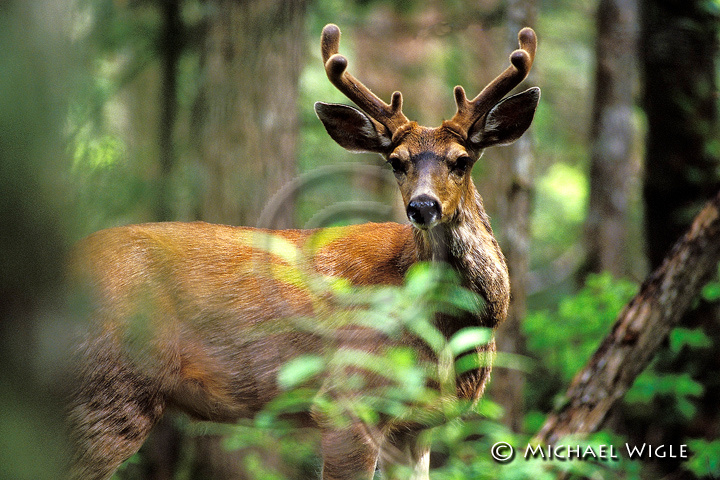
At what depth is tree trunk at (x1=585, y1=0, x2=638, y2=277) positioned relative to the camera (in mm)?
11195

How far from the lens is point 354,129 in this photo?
4.98m

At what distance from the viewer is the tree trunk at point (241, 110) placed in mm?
6383

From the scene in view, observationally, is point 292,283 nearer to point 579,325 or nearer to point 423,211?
point 423,211

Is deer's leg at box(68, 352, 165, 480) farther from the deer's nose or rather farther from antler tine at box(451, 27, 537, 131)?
antler tine at box(451, 27, 537, 131)

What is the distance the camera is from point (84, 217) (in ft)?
5.24

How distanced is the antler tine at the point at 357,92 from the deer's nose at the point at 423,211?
890 mm

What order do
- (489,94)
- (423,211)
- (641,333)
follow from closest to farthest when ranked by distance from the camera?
(423,211) → (489,94) → (641,333)

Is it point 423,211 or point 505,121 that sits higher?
point 505,121

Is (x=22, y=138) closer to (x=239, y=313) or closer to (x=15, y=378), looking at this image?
(x=15, y=378)

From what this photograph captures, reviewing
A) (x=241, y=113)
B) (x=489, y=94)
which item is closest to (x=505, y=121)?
(x=489, y=94)

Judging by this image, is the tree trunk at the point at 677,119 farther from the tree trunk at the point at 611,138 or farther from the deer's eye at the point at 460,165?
the deer's eye at the point at 460,165

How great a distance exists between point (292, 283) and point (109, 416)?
137cm

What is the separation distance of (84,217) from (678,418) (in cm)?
760

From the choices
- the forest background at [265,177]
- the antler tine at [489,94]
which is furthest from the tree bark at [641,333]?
the antler tine at [489,94]
